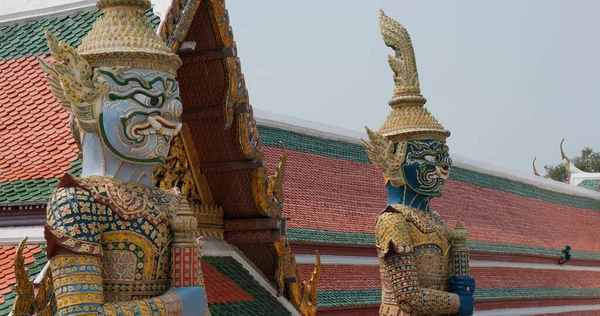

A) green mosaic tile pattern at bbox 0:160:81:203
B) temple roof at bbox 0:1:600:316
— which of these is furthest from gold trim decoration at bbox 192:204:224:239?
green mosaic tile pattern at bbox 0:160:81:203

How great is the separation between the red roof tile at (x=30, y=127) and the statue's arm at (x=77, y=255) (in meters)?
1.81

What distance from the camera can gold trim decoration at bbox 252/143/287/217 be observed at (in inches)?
298

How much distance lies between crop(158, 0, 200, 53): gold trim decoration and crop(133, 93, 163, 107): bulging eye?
911 millimetres

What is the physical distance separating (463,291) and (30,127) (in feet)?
11.4

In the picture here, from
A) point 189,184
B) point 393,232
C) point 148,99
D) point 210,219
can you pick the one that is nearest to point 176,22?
point 148,99

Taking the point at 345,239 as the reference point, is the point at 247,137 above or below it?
above

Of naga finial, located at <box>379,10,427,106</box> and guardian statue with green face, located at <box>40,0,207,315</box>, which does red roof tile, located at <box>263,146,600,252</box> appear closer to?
naga finial, located at <box>379,10,427,106</box>

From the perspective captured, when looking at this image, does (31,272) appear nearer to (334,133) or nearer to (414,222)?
(414,222)

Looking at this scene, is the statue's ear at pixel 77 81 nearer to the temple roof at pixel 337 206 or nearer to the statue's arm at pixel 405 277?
the temple roof at pixel 337 206

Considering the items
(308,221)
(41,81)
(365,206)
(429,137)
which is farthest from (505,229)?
(41,81)

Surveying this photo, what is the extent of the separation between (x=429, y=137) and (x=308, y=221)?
4128mm

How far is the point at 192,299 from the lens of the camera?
18.1ft

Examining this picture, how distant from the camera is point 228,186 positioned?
303 inches

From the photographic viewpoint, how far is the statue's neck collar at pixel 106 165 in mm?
5570
